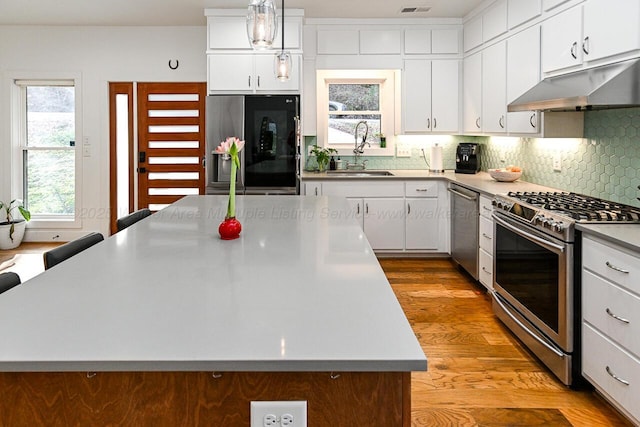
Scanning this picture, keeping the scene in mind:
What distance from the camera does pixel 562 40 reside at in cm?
350

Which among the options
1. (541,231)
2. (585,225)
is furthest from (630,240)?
(541,231)

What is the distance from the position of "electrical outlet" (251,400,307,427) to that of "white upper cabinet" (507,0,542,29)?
142 inches

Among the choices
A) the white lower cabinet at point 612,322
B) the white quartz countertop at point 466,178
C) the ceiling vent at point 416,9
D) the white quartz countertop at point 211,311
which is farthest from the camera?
the ceiling vent at point 416,9

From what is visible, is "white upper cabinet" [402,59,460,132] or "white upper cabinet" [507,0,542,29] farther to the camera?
"white upper cabinet" [402,59,460,132]

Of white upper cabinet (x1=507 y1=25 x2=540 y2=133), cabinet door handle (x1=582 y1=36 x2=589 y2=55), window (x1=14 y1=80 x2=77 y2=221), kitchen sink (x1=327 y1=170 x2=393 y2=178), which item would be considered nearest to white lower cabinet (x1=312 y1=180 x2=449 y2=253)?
kitchen sink (x1=327 y1=170 x2=393 y2=178)

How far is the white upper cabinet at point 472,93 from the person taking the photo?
517 centimetres

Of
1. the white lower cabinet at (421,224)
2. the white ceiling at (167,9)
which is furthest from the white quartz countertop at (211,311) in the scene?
the white ceiling at (167,9)

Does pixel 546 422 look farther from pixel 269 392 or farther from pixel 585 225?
pixel 269 392

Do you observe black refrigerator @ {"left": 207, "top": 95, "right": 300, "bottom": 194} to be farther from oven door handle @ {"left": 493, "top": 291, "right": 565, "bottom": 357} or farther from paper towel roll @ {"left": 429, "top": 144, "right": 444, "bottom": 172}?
oven door handle @ {"left": 493, "top": 291, "right": 565, "bottom": 357}

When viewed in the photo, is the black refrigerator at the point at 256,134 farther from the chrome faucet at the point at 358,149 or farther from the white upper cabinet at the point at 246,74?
the chrome faucet at the point at 358,149

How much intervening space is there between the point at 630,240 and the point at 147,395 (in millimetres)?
1952

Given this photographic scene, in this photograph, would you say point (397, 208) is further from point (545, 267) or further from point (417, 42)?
point (545, 267)

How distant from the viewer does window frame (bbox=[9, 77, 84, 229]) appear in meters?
6.37

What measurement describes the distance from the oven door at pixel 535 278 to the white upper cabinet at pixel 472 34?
225cm
